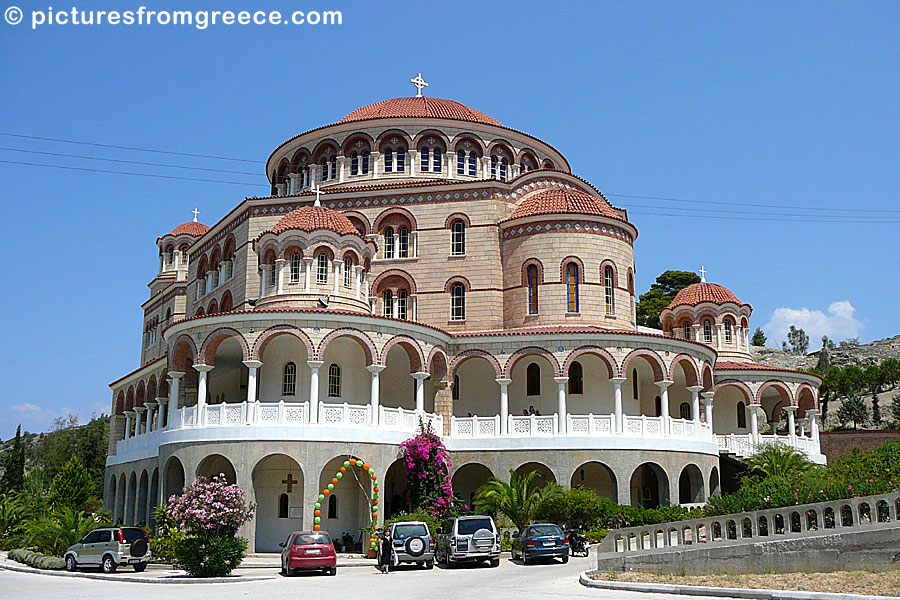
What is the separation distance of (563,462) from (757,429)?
14.4 metres

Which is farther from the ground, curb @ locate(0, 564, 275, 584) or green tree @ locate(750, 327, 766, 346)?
green tree @ locate(750, 327, 766, 346)

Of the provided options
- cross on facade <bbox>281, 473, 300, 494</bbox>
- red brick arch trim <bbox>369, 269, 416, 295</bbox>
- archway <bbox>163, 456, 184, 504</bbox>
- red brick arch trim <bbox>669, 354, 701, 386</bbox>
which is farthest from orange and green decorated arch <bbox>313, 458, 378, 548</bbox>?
red brick arch trim <bbox>669, 354, 701, 386</bbox>

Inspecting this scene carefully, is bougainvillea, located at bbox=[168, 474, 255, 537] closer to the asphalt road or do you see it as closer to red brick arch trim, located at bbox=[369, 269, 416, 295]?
the asphalt road

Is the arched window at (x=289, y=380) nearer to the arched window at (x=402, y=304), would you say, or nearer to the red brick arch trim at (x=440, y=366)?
the red brick arch trim at (x=440, y=366)

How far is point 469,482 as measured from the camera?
3981 centimetres

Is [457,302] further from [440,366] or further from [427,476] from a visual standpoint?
[427,476]

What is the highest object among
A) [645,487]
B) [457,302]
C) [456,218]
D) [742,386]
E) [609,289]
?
[456,218]

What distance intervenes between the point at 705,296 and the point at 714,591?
32.8 meters

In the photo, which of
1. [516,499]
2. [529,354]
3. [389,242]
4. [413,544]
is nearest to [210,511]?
[413,544]

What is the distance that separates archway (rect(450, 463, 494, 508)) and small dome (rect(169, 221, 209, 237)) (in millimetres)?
29120

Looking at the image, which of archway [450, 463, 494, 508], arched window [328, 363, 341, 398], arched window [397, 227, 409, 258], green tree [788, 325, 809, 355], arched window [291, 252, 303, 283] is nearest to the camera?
arched window [328, 363, 341, 398]

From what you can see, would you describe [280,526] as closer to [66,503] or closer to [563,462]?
[563,462]

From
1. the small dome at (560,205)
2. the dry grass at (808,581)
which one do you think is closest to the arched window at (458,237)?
the small dome at (560,205)

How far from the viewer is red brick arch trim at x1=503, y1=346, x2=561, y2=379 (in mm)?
37969
